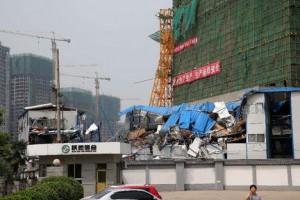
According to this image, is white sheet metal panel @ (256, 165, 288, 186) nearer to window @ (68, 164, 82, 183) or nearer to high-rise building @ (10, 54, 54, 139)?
window @ (68, 164, 82, 183)

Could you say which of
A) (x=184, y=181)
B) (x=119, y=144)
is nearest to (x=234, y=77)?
(x=184, y=181)

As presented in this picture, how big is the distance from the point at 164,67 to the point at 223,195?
6233 cm

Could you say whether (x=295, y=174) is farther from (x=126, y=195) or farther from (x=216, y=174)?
(x=126, y=195)

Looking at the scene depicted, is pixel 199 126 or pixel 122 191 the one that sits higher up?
pixel 199 126

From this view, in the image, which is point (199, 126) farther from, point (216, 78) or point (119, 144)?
point (119, 144)

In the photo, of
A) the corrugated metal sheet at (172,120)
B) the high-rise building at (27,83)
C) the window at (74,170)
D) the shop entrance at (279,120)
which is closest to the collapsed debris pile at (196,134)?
the corrugated metal sheet at (172,120)

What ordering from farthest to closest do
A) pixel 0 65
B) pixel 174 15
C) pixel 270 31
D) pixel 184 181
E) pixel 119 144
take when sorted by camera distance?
pixel 0 65
pixel 174 15
pixel 270 31
pixel 184 181
pixel 119 144

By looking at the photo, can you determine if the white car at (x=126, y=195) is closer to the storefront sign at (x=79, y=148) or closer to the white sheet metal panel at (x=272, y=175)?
the storefront sign at (x=79, y=148)

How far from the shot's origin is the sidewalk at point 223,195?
32.0 m

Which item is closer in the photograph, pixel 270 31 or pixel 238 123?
pixel 238 123

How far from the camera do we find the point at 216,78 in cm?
7831

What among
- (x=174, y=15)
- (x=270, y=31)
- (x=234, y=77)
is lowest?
(x=234, y=77)

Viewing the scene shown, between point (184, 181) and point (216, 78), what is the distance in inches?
1657

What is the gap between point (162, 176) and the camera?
3856cm
